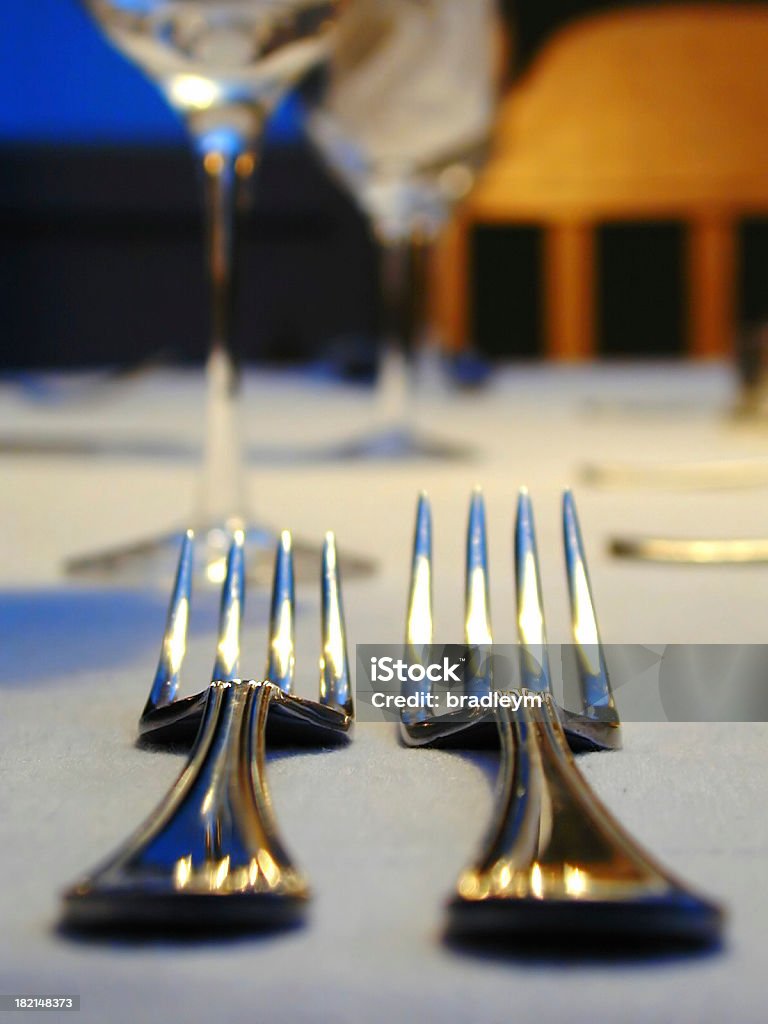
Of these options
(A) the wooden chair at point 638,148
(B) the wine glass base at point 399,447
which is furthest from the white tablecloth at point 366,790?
(A) the wooden chair at point 638,148

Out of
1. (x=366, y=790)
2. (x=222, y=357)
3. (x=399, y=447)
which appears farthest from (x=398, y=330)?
(x=366, y=790)

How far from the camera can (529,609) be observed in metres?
0.30

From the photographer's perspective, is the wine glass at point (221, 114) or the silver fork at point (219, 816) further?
the wine glass at point (221, 114)

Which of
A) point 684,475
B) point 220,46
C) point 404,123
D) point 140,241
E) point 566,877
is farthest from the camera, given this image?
point 140,241

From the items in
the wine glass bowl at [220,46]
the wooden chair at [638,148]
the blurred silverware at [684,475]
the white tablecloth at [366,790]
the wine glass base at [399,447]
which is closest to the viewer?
the white tablecloth at [366,790]

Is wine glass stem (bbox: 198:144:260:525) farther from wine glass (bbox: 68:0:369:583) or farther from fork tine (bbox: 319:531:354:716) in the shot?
fork tine (bbox: 319:531:354:716)

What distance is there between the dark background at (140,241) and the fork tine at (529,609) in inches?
118

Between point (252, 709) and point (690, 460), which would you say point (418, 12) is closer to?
point (690, 460)

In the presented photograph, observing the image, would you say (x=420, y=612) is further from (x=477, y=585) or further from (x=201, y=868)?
(x=201, y=868)

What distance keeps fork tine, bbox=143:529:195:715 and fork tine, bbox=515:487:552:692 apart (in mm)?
74

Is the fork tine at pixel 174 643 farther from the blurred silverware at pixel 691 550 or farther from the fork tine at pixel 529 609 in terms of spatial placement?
the blurred silverware at pixel 691 550

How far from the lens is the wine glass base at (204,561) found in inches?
16.0

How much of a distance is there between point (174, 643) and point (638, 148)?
1627mm

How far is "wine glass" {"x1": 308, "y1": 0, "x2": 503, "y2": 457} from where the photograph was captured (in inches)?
27.7
